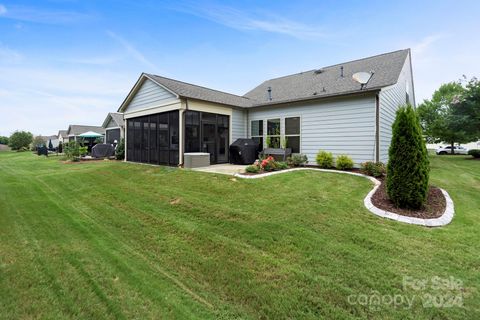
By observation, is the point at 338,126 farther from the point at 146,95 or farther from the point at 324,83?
the point at 146,95

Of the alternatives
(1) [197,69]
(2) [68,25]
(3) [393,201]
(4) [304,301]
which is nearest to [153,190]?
(4) [304,301]

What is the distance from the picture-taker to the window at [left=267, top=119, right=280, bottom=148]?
11.7m

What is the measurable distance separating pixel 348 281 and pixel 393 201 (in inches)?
133

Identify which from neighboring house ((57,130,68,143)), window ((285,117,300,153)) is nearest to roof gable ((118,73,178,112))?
window ((285,117,300,153))

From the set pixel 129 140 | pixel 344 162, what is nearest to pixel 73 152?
pixel 129 140

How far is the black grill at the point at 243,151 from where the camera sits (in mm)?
11336

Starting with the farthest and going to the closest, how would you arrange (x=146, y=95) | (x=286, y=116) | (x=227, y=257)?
(x=146, y=95) → (x=286, y=116) → (x=227, y=257)

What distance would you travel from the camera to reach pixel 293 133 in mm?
11188

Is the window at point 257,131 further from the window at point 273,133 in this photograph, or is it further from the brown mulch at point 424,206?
the brown mulch at point 424,206

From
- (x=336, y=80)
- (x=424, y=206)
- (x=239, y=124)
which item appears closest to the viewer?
(x=424, y=206)

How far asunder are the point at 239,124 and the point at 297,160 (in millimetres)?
4252

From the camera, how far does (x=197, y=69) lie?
18328mm

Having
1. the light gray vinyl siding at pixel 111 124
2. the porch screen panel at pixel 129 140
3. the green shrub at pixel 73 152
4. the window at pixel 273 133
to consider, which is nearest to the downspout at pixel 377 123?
the window at pixel 273 133

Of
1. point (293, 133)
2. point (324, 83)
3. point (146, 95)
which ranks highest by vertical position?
point (324, 83)
